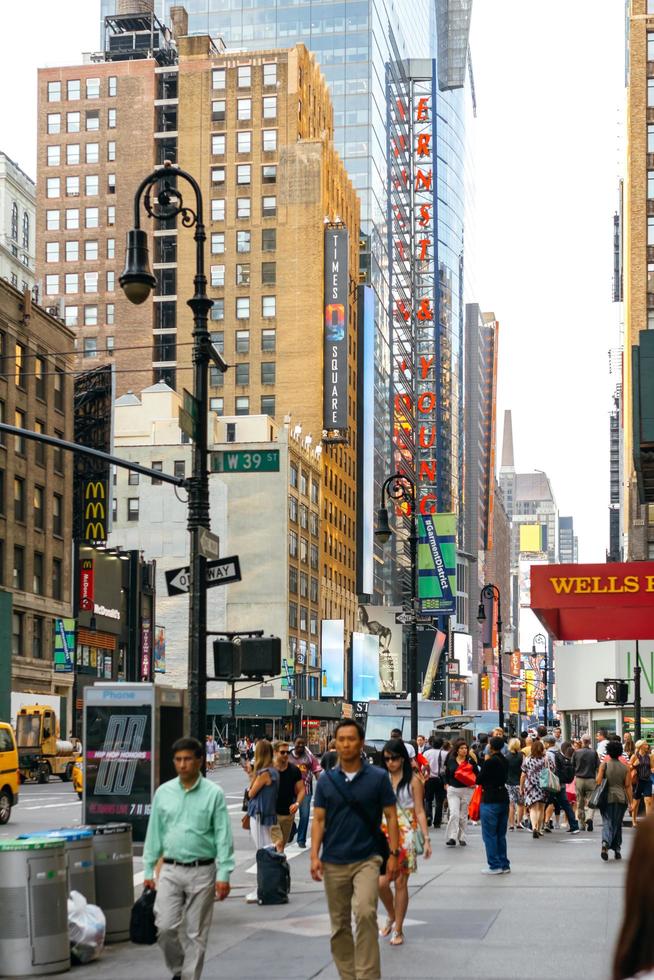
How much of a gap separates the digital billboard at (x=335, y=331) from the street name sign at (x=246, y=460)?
98312mm

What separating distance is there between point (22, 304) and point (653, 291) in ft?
129

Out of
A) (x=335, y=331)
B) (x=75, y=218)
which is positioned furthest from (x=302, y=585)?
(x=75, y=218)

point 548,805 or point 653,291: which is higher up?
point 653,291

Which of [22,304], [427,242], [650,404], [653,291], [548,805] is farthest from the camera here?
[427,242]

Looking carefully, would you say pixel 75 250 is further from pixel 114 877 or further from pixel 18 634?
pixel 114 877

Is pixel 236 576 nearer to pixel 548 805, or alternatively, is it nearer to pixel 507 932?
pixel 507 932

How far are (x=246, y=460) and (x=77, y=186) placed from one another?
113m

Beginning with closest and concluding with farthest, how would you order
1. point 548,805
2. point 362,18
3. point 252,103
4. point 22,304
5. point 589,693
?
point 548,805 < point 589,693 < point 22,304 < point 252,103 < point 362,18

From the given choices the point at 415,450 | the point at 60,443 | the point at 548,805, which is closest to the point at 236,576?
the point at 60,443

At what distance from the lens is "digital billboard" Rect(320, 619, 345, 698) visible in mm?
116125

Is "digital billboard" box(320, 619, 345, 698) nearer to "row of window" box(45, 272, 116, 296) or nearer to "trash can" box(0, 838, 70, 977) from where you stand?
"row of window" box(45, 272, 116, 296)

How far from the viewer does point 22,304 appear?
71188 millimetres

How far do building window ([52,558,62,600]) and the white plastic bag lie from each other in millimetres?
61197

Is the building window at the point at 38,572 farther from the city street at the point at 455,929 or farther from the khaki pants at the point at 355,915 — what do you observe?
the khaki pants at the point at 355,915
